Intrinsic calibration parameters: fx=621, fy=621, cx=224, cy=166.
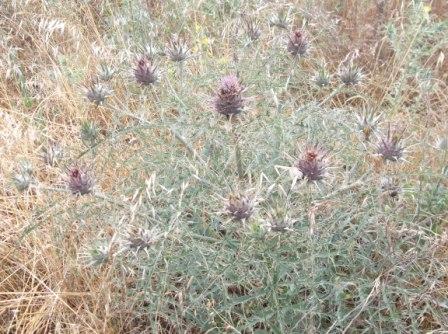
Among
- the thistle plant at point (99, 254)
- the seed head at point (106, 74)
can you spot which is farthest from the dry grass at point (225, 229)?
the seed head at point (106, 74)

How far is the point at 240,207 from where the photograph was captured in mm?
1624

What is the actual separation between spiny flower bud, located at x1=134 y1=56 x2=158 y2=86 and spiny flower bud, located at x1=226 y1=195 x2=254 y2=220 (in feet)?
2.29

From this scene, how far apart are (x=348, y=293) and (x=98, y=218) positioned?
2.91 ft

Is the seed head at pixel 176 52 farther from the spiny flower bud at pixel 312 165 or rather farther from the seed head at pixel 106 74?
the spiny flower bud at pixel 312 165

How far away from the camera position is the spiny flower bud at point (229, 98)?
185cm

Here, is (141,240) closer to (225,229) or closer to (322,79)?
(225,229)

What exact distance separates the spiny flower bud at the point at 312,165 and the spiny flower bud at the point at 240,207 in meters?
0.17

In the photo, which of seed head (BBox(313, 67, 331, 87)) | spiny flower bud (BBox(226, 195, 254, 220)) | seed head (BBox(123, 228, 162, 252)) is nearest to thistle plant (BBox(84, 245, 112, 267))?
seed head (BBox(123, 228, 162, 252))

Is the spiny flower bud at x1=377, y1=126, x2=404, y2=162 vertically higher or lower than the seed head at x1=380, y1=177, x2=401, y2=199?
higher

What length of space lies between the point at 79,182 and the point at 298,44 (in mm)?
1039

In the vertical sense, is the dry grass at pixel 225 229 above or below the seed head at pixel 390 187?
below

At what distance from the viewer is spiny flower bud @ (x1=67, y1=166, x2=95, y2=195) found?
181cm

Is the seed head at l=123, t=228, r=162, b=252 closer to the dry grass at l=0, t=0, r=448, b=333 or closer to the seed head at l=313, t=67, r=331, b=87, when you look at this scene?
the dry grass at l=0, t=0, r=448, b=333

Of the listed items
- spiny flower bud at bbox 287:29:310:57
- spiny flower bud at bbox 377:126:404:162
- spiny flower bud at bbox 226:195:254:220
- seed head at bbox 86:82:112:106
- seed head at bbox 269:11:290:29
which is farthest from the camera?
seed head at bbox 269:11:290:29
